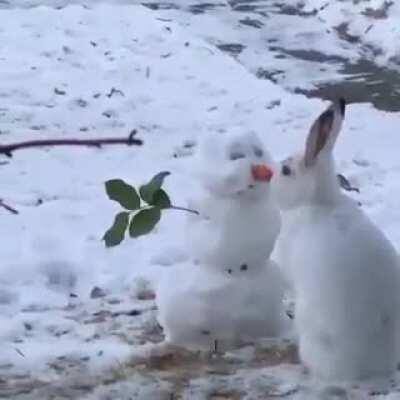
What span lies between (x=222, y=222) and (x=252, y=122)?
12.3ft

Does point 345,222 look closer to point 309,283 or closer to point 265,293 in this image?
point 309,283

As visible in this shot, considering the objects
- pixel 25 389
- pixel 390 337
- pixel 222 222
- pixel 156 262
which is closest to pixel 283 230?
pixel 222 222

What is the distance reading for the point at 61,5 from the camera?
1007cm

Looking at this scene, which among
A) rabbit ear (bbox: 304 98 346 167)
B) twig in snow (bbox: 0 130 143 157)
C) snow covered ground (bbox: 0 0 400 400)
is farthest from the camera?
snow covered ground (bbox: 0 0 400 400)

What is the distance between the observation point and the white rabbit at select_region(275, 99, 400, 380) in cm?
321

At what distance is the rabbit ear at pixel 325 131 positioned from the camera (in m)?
3.20

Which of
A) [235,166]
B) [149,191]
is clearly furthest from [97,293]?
[149,191]

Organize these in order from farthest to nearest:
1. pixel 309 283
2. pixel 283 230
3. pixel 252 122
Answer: pixel 252 122, pixel 283 230, pixel 309 283

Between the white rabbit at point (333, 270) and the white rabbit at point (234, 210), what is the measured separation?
0.55 ft

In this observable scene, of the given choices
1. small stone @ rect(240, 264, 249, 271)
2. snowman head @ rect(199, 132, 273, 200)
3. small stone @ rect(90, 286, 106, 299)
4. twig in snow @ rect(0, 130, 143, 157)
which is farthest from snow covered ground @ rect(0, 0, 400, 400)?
twig in snow @ rect(0, 130, 143, 157)

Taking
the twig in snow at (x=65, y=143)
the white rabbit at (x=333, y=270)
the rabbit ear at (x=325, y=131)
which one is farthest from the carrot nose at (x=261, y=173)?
the twig in snow at (x=65, y=143)

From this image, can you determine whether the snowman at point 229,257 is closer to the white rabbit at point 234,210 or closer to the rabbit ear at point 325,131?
the white rabbit at point 234,210

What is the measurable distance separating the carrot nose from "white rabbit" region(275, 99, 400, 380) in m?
0.11

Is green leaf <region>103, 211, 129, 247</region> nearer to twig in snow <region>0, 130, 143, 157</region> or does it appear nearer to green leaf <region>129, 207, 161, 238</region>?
green leaf <region>129, 207, 161, 238</region>
